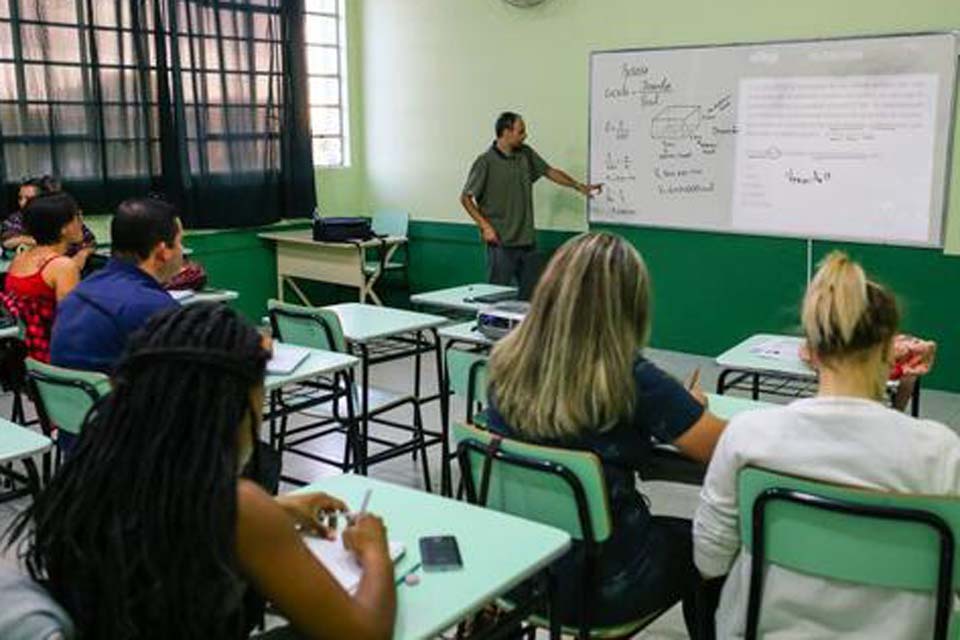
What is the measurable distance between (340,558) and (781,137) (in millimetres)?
4368

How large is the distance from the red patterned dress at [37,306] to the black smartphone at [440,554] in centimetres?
221

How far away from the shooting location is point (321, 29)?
23.3ft

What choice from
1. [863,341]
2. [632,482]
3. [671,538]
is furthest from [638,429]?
[863,341]

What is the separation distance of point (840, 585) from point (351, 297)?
5.82 metres

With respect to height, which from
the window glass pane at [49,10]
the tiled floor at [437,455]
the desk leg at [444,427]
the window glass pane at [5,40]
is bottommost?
the tiled floor at [437,455]

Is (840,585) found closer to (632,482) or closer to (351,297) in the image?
(632,482)

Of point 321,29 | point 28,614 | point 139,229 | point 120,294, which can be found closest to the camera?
point 28,614

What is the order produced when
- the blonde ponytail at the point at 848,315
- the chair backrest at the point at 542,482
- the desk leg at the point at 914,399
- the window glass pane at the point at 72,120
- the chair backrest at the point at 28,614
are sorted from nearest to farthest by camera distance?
the chair backrest at the point at 28,614, the blonde ponytail at the point at 848,315, the chair backrest at the point at 542,482, the desk leg at the point at 914,399, the window glass pane at the point at 72,120

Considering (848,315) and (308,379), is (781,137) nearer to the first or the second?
(308,379)

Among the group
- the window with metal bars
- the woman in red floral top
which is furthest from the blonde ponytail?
the window with metal bars

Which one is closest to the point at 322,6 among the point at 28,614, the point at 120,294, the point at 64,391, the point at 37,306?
the point at 37,306

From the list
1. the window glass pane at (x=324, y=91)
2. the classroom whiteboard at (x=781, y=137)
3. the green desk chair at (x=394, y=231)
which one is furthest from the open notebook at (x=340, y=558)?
the window glass pane at (x=324, y=91)

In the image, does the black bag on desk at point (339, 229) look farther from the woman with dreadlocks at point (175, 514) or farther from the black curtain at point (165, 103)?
the woman with dreadlocks at point (175, 514)

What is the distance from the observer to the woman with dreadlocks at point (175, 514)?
115cm
